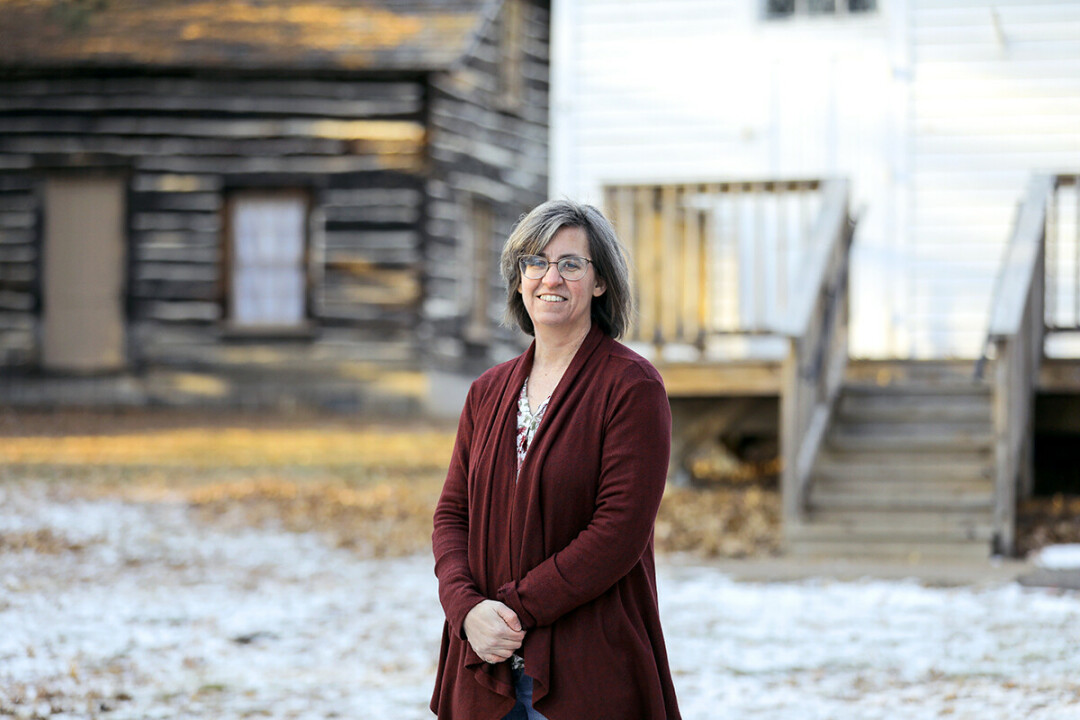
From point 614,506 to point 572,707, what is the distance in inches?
15.3

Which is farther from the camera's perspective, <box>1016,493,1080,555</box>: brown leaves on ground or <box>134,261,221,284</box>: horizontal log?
<box>134,261,221,284</box>: horizontal log

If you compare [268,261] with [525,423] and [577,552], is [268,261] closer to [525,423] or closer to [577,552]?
[525,423]

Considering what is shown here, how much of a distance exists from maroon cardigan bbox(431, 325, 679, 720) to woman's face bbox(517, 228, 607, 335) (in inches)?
3.3

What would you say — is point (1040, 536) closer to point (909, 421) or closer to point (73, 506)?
point (909, 421)

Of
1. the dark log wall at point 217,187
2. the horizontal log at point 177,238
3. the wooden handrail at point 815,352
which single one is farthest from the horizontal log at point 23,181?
the wooden handrail at point 815,352

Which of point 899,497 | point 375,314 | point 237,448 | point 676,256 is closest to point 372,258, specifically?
point 375,314

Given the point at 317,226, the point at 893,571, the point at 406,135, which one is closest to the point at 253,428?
the point at 317,226

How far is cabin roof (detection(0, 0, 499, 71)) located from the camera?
1570 cm

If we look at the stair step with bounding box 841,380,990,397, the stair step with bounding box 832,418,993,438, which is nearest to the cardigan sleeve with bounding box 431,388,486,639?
the stair step with bounding box 832,418,993,438

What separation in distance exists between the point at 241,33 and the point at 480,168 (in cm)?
353

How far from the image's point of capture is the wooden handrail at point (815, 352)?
278 inches

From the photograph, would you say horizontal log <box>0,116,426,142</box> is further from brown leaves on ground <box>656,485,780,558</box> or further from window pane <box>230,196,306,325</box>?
brown leaves on ground <box>656,485,780,558</box>

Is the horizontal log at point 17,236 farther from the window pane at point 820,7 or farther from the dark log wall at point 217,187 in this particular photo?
the window pane at point 820,7

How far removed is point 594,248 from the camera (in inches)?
105
